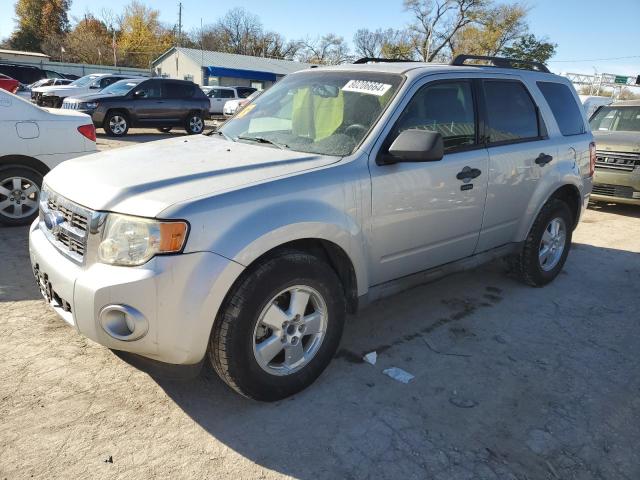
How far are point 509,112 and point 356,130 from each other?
1615 millimetres

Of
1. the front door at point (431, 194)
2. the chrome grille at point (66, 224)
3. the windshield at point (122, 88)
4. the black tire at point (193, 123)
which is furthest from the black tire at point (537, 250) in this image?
the windshield at point (122, 88)

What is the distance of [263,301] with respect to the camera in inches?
101

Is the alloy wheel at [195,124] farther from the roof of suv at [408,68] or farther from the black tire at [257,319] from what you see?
the black tire at [257,319]

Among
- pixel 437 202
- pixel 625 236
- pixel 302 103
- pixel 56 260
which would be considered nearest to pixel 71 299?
pixel 56 260

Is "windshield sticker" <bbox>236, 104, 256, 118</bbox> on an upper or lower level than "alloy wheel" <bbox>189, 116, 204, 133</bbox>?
upper

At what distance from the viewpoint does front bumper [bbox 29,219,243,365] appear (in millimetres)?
2279

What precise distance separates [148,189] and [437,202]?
1877 millimetres

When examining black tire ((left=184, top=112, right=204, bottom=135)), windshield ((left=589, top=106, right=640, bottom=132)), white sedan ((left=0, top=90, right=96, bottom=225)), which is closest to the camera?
white sedan ((left=0, top=90, right=96, bottom=225))

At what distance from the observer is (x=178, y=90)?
53.6ft

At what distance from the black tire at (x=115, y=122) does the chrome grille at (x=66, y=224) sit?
13.0 metres

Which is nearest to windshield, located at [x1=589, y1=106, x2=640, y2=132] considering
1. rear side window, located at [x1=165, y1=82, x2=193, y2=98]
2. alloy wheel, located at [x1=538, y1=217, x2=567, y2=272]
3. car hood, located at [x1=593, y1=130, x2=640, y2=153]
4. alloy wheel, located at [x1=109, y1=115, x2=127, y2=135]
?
car hood, located at [x1=593, y1=130, x2=640, y2=153]

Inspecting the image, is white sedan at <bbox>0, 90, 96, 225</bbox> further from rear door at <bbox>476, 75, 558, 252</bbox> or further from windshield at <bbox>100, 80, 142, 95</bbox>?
windshield at <bbox>100, 80, 142, 95</bbox>

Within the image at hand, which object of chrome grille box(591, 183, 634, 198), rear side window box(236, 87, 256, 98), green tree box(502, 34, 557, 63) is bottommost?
chrome grille box(591, 183, 634, 198)

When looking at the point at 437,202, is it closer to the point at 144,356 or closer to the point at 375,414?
the point at 375,414
